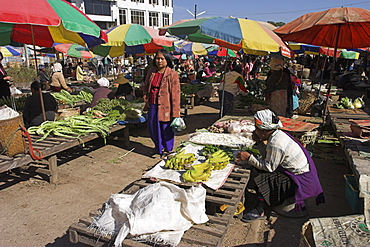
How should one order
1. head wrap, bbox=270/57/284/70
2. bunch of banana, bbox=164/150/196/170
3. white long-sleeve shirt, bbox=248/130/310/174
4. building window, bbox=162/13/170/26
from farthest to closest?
building window, bbox=162/13/170/26 < head wrap, bbox=270/57/284/70 < bunch of banana, bbox=164/150/196/170 < white long-sleeve shirt, bbox=248/130/310/174

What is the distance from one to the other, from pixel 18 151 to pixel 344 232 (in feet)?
13.8

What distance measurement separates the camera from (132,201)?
2.67 meters

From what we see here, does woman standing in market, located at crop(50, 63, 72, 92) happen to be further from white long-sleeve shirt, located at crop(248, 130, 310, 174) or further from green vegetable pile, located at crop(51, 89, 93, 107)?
white long-sleeve shirt, located at crop(248, 130, 310, 174)

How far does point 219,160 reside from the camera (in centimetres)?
387

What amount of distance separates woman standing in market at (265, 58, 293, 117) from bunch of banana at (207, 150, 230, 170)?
3233 millimetres

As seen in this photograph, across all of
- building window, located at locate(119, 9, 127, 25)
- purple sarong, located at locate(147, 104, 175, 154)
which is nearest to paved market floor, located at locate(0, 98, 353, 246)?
purple sarong, located at locate(147, 104, 175, 154)

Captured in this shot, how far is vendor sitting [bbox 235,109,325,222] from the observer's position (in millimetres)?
3260

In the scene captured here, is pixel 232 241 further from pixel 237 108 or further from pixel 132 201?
pixel 237 108

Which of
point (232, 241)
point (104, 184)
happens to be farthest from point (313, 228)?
point (104, 184)

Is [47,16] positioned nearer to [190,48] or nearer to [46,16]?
Result: [46,16]

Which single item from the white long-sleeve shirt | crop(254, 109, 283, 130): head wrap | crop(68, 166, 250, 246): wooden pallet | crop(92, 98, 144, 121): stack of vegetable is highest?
crop(254, 109, 283, 130): head wrap

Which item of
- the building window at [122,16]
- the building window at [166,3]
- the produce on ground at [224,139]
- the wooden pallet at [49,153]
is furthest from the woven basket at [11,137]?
the building window at [166,3]

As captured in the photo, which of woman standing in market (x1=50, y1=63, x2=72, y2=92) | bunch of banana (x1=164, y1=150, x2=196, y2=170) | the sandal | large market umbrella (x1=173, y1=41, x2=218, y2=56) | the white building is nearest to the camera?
the sandal

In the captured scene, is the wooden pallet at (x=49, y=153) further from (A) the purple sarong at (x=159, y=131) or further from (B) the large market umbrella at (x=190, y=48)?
(B) the large market umbrella at (x=190, y=48)
